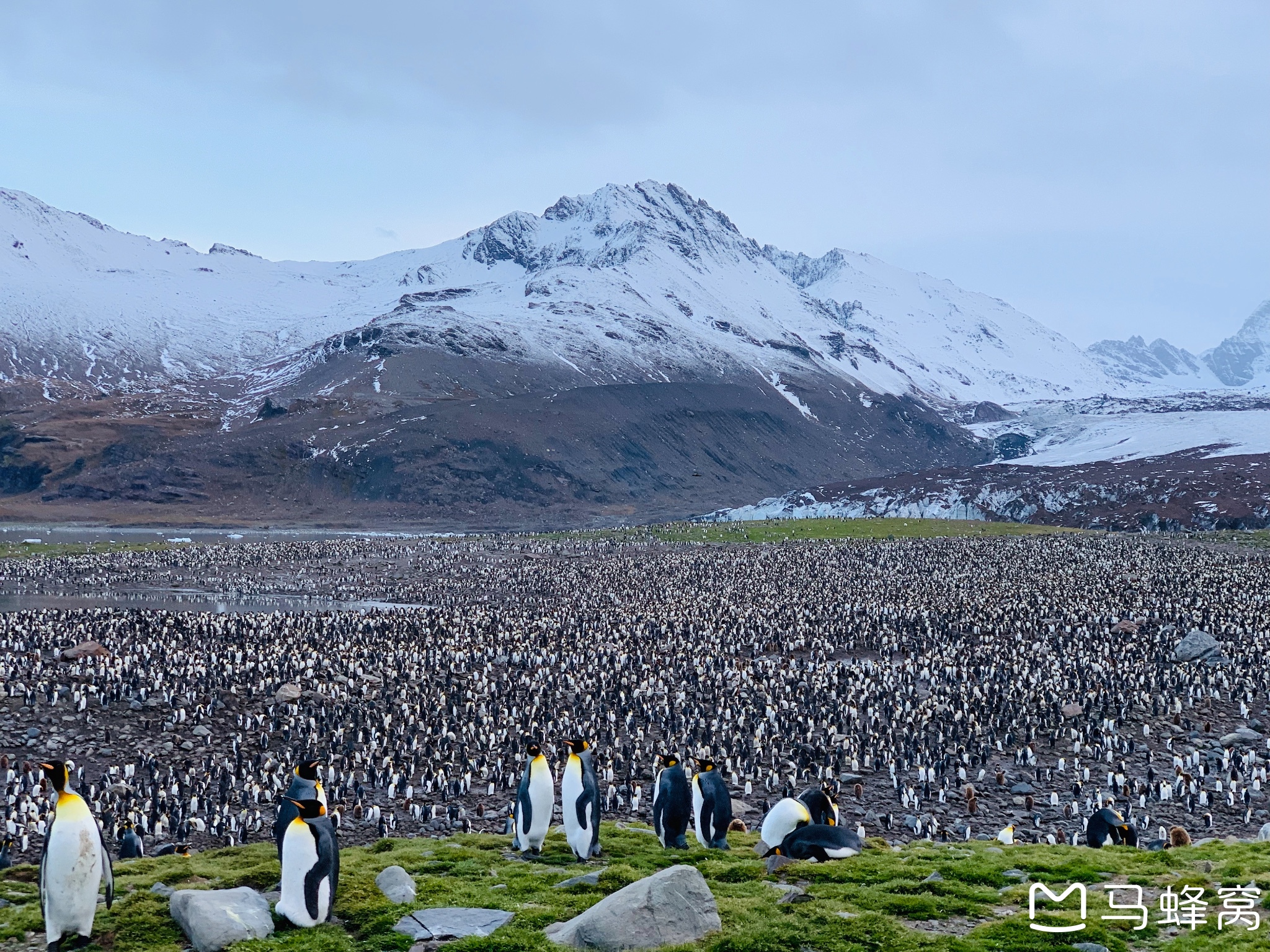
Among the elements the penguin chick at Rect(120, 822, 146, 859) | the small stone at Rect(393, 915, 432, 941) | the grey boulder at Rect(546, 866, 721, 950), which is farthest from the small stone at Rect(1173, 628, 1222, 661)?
the penguin chick at Rect(120, 822, 146, 859)

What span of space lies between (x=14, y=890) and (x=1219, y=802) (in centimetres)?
2004

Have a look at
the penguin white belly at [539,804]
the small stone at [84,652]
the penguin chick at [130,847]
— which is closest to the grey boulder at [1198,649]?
the penguin white belly at [539,804]

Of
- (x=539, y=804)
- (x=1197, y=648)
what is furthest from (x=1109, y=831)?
(x=1197, y=648)

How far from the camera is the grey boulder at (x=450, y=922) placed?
338 inches

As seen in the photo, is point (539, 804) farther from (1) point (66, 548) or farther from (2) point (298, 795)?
(1) point (66, 548)

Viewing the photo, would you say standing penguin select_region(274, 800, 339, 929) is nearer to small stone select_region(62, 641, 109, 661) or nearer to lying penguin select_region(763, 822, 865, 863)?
lying penguin select_region(763, 822, 865, 863)

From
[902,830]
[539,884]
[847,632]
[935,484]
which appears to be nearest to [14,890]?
[539,884]

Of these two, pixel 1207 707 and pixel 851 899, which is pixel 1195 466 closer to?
pixel 1207 707

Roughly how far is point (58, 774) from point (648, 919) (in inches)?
207

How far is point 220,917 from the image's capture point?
8.45 metres

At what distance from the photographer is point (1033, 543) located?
6912cm

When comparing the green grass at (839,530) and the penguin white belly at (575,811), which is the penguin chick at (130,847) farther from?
the green grass at (839,530)

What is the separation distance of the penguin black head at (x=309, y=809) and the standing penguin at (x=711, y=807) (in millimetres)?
4788

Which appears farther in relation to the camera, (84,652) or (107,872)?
(84,652)
